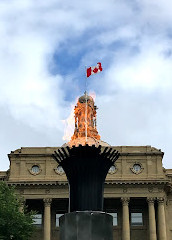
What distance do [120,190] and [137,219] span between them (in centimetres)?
437

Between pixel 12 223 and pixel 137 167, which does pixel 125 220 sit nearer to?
pixel 137 167

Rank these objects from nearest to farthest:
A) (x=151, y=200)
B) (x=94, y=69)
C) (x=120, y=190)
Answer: (x=94, y=69), (x=151, y=200), (x=120, y=190)

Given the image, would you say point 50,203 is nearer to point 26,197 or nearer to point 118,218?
point 26,197

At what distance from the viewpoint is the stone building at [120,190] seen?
61.8 meters

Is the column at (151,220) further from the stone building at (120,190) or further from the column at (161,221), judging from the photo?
the column at (161,221)

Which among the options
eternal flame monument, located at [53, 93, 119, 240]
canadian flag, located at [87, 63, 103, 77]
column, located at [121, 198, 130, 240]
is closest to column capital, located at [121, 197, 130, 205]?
column, located at [121, 198, 130, 240]

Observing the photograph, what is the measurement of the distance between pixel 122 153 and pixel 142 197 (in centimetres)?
583

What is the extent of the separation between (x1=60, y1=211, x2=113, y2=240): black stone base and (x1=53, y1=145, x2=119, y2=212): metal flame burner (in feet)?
1.53

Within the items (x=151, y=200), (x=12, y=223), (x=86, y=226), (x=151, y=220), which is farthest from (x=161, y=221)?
(x=86, y=226)

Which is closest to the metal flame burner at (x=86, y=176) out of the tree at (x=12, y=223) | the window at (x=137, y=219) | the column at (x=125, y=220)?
the tree at (x=12, y=223)

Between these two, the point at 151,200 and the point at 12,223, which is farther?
the point at 151,200

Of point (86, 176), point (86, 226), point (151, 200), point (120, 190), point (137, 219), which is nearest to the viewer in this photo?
point (86, 226)

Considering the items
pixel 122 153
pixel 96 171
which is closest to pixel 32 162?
pixel 122 153

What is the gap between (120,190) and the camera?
6259cm
